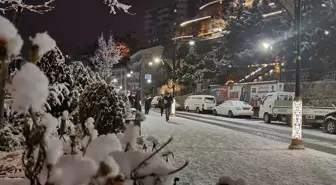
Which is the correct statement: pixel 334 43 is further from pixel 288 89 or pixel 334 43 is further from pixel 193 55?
pixel 193 55

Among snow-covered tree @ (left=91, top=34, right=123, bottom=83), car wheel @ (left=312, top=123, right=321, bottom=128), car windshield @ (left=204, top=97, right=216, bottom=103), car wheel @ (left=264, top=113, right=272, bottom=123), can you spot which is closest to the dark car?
car wheel @ (left=312, top=123, right=321, bottom=128)

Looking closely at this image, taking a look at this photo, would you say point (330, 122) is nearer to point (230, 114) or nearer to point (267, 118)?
point (267, 118)

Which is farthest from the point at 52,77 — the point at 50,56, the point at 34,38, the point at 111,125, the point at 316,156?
the point at 34,38

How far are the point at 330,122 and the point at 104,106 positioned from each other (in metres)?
13.2

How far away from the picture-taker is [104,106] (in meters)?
13.6

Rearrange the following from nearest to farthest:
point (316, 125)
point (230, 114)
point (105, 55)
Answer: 1. point (316, 125)
2. point (230, 114)
3. point (105, 55)

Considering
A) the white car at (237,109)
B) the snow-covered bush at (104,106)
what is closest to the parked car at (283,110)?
the white car at (237,109)

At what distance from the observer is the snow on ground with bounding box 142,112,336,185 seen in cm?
919

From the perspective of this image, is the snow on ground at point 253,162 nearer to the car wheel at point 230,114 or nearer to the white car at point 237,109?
the white car at point 237,109

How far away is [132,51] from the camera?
12150 cm

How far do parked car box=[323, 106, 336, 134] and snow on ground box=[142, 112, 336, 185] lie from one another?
594cm

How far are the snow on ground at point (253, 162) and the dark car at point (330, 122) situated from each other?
19.5 ft

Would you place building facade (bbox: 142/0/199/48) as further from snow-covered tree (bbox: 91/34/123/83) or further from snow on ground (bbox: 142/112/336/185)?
snow on ground (bbox: 142/112/336/185)

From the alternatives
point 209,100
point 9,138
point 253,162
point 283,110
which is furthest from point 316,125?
point 9,138
